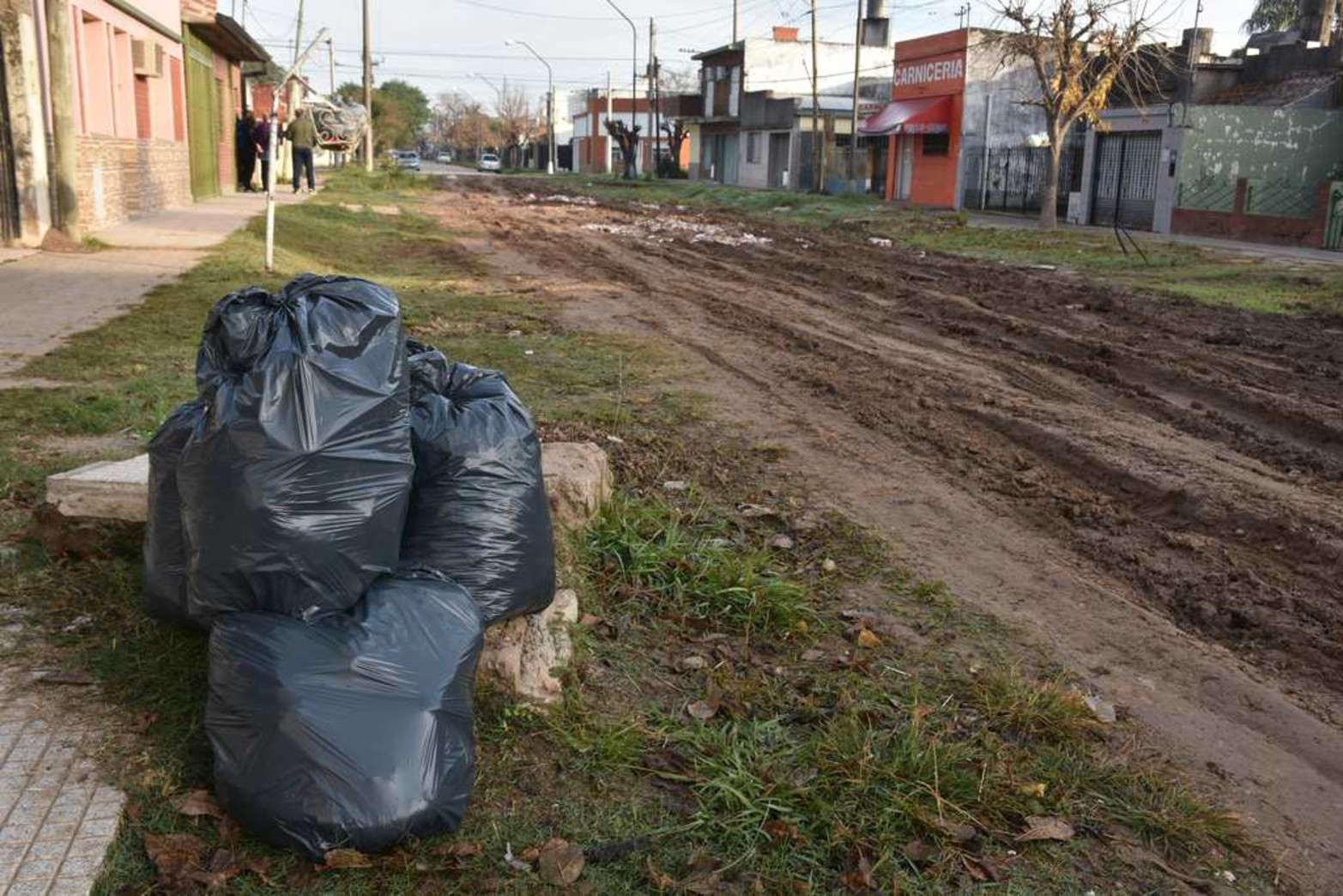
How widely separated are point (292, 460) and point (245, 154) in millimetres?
32370

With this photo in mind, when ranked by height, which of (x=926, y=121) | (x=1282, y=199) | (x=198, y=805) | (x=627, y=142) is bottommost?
(x=198, y=805)

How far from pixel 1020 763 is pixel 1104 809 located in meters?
0.27

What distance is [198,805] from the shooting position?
10.0 ft

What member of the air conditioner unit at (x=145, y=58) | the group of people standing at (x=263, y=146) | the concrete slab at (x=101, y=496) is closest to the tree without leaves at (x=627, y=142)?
the group of people standing at (x=263, y=146)

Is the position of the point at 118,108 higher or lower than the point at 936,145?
lower

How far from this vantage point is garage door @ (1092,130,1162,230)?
95.5ft

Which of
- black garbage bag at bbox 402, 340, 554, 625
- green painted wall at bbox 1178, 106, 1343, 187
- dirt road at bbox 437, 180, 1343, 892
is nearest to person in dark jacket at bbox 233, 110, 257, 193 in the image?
dirt road at bbox 437, 180, 1343, 892

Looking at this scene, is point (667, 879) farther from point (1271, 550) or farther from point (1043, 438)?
point (1043, 438)

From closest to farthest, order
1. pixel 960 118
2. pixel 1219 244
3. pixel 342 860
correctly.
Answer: pixel 342 860 → pixel 1219 244 → pixel 960 118

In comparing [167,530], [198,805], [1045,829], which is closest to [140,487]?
[167,530]

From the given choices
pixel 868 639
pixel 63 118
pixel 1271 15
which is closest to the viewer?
pixel 868 639

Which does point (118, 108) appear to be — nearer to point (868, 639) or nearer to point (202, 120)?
point (202, 120)

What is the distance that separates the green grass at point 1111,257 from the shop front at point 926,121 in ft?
20.2

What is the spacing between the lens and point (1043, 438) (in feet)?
23.6
